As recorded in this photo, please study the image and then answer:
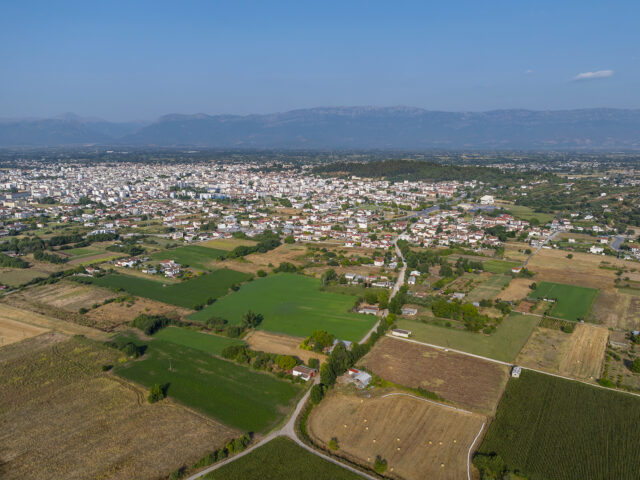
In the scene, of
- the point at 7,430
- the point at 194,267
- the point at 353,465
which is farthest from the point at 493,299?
the point at 7,430

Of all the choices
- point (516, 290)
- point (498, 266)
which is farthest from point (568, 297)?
point (498, 266)

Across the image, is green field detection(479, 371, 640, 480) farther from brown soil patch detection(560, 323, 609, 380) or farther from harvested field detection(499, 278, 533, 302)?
harvested field detection(499, 278, 533, 302)

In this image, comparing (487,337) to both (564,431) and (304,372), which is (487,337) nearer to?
(564,431)

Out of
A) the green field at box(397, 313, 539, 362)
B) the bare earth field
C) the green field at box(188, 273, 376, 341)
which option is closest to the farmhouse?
Answer: the bare earth field

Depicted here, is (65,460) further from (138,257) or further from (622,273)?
(622,273)

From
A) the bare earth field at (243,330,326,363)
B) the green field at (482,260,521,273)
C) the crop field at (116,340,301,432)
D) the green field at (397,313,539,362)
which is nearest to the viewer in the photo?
the crop field at (116,340,301,432)

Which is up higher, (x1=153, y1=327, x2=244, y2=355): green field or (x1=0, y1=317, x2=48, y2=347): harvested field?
(x1=0, y1=317, x2=48, y2=347): harvested field
